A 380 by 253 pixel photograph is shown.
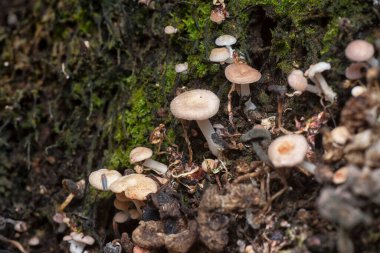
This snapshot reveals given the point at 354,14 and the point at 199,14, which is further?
the point at 199,14

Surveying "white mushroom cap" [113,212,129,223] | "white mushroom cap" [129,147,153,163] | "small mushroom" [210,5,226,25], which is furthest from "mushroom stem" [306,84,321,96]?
"white mushroom cap" [113,212,129,223]

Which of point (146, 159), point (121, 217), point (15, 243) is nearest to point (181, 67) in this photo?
point (146, 159)

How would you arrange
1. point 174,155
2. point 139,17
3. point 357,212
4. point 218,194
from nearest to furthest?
point 357,212, point 218,194, point 174,155, point 139,17

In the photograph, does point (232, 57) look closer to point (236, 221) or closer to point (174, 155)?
point (174, 155)

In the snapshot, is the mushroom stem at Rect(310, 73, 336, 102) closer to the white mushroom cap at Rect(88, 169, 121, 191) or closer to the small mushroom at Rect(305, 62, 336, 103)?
the small mushroom at Rect(305, 62, 336, 103)

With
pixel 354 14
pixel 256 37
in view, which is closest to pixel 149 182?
pixel 256 37
